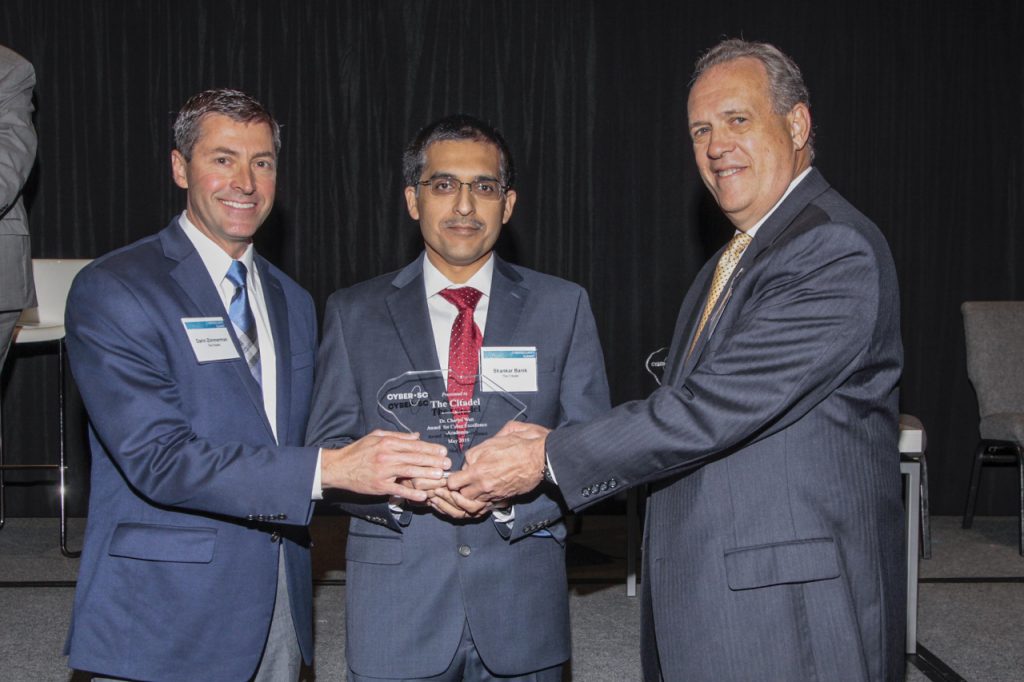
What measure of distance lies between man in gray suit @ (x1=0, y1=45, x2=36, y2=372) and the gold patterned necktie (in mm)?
3046

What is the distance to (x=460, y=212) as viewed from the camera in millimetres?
2219

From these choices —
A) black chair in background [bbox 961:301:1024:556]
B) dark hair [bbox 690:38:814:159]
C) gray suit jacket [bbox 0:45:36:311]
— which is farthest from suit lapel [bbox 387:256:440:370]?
black chair in background [bbox 961:301:1024:556]

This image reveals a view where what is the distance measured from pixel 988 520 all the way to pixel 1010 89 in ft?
8.94

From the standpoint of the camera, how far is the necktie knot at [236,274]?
221 cm

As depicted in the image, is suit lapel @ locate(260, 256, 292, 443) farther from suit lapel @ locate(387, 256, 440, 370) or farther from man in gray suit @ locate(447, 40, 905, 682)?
man in gray suit @ locate(447, 40, 905, 682)

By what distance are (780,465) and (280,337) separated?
1137mm

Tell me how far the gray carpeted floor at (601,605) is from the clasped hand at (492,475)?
172cm

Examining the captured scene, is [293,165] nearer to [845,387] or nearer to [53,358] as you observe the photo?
[53,358]

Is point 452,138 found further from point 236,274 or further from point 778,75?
point 778,75

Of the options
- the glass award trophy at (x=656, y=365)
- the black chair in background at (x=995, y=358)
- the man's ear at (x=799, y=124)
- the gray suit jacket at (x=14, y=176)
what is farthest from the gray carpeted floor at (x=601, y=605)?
the man's ear at (x=799, y=124)

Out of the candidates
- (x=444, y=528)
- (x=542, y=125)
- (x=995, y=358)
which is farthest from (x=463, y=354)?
(x=995, y=358)

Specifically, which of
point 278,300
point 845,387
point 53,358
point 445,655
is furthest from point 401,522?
point 53,358

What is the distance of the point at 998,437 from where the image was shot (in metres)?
5.54

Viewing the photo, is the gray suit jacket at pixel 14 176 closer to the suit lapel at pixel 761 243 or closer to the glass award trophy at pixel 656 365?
the glass award trophy at pixel 656 365
